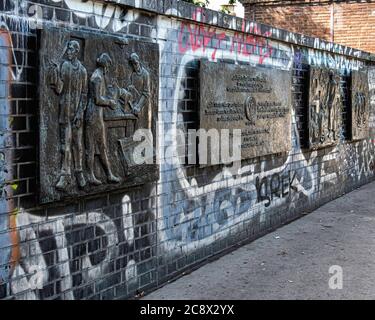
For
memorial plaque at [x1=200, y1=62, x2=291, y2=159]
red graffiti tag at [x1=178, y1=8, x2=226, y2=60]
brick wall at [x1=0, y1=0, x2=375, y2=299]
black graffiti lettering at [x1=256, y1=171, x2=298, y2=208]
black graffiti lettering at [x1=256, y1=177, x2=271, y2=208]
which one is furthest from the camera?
black graffiti lettering at [x1=256, y1=171, x2=298, y2=208]

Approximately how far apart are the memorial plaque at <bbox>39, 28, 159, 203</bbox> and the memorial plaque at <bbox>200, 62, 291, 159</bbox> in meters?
1.13

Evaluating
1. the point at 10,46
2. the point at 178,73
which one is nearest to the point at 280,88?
the point at 178,73

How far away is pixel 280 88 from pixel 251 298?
3.89m

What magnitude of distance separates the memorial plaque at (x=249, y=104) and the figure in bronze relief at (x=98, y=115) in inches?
68.3

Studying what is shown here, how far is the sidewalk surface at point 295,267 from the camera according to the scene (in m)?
5.51

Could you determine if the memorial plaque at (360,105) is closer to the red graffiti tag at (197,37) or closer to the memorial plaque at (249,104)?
the memorial plaque at (249,104)

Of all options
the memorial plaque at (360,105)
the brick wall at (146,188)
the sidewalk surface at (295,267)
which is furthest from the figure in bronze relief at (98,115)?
the memorial plaque at (360,105)

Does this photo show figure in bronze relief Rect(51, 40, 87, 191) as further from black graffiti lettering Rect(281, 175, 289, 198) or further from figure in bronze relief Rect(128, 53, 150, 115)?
black graffiti lettering Rect(281, 175, 289, 198)

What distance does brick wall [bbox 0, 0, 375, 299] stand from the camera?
13.1ft

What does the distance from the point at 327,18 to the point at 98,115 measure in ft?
49.8

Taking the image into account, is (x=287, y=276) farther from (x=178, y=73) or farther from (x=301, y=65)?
(x=301, y=65)

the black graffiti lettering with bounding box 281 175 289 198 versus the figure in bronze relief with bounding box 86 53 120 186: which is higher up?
the figure in bronze relief with bounding box 86 53 120 186

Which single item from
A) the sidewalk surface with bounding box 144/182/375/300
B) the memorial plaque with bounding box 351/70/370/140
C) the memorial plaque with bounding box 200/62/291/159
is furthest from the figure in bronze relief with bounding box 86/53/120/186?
the memorial plaque with bounding box 351/70/370/140

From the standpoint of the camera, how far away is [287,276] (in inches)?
239
